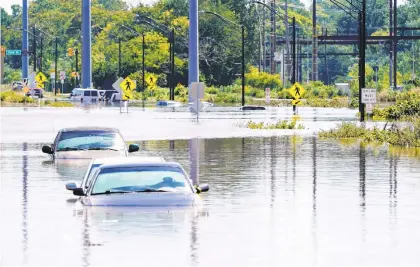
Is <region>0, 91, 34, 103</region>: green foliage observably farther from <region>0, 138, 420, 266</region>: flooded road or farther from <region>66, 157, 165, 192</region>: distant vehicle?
<region>66, 157, 165, 192</region>: distant vehicle

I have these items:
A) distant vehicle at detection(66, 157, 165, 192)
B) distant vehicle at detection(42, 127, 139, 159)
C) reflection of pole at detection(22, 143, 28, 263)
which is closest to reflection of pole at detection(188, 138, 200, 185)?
distant vehicle at detection(42, 127, 139, 159)

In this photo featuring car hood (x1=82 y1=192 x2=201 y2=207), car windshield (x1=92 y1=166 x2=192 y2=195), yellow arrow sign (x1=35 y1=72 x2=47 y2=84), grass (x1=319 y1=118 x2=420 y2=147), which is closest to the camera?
car hood (x1=82 y1=192 x2=201 y2=207)

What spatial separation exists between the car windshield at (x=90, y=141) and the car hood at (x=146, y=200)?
43.0 feet

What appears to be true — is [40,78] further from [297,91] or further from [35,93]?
[297,91]

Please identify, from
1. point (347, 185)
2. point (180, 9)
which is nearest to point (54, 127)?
point (347, 185)

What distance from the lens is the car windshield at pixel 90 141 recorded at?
105ft

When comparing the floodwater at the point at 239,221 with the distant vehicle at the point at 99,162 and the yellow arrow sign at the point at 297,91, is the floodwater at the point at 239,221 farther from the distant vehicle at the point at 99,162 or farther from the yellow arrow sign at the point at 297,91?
the yellow arrow sign at the point at 297,91

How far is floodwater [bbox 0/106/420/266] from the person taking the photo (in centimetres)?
1551

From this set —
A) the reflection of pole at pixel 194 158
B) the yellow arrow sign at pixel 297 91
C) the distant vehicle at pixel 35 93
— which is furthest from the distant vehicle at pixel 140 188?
the distant vehicle at pixel 35 93

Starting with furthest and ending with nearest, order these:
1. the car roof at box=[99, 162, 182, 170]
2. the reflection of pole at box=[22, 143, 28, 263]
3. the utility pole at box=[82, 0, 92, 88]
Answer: the utility pole at box=[82, 0, 92, 88]
the car roof at box=[99, 162, 182, 170]
the reflection of pole at box=[22, 143, 28, 263]

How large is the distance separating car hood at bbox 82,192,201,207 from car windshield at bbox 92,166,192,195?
25 cm

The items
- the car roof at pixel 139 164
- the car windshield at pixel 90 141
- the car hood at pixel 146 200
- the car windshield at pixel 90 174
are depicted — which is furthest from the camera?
the car windshield at pixel 90 141

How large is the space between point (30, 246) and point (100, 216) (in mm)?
1808

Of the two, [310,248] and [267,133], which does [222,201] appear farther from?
[267,133]
